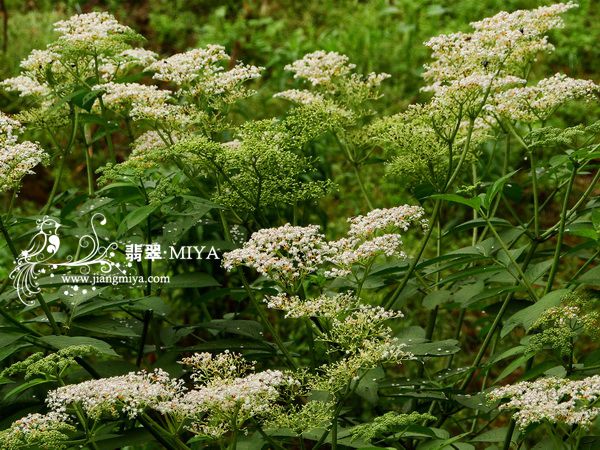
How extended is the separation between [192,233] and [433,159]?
1.39m

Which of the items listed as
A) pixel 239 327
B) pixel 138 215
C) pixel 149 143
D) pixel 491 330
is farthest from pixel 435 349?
pixel 149 143

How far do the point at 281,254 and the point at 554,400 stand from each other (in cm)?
85

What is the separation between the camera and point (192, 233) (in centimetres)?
420

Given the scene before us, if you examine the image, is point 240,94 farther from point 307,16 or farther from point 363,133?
point 307,16

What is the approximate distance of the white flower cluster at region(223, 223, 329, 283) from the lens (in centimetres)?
264

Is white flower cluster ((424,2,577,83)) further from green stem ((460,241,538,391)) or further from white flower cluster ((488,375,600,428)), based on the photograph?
white flower cluster ((488,375,600,428))

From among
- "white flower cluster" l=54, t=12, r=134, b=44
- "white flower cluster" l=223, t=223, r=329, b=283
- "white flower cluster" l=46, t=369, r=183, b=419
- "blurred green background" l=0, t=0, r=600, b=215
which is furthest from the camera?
"blurred green background" l=0, t=0, r=600, b=215

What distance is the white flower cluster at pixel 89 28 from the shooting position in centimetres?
340

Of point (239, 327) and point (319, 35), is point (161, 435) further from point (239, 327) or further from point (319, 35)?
point (319, 35)

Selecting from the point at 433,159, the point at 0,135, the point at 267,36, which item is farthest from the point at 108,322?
the point at 267,36

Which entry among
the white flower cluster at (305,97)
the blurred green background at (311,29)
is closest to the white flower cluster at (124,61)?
the white flower cluster at (305,97)

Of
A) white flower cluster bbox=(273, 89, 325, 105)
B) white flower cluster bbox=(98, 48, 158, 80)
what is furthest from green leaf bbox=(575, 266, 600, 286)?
white flower cluster bbox=(98, 48, 158, 80)

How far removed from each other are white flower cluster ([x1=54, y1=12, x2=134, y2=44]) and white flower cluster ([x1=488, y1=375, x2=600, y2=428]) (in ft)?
6.37

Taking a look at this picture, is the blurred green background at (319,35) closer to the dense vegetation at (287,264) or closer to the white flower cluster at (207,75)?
the dense vegetation at (287,264)
